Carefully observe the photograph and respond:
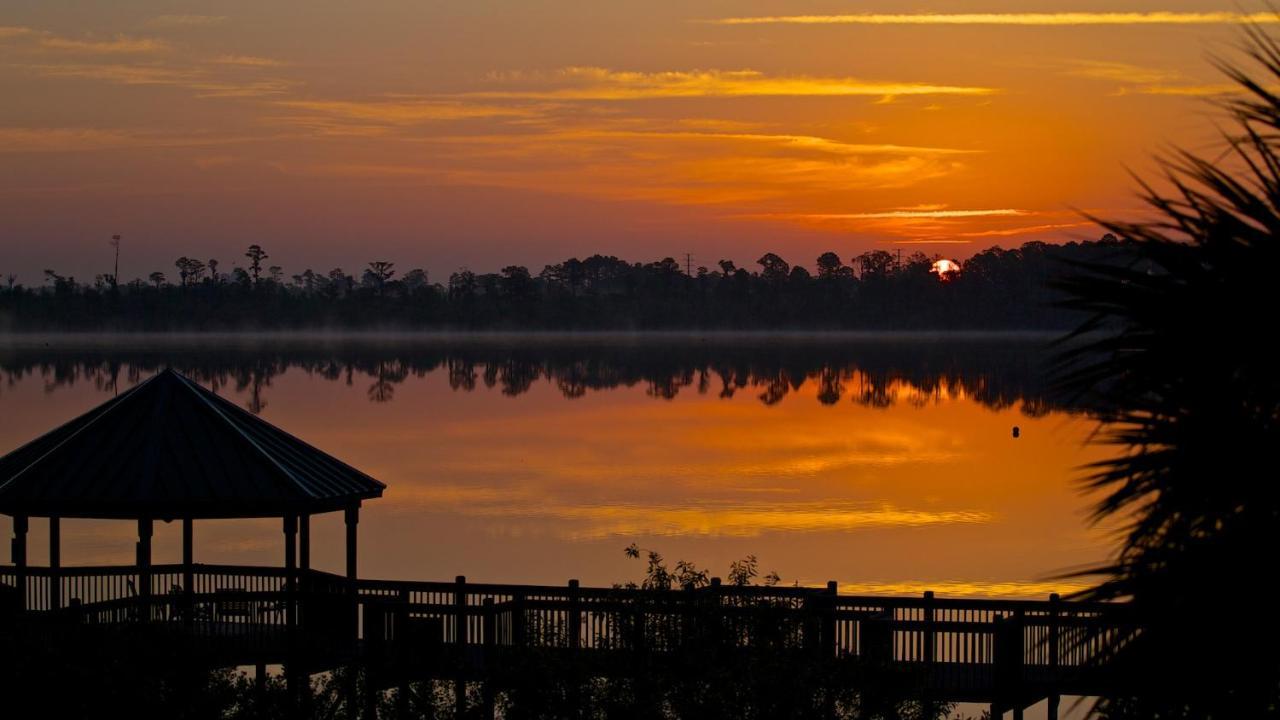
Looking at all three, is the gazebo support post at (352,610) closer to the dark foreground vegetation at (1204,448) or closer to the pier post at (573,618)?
the pier post at (573,618)

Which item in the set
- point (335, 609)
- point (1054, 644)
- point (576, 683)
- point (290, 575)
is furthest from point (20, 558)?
point (1054, 644)

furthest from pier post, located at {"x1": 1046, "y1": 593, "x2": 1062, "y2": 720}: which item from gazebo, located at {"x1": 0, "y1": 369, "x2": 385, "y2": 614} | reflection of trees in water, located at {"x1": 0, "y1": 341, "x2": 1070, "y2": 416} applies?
reflection of trees in water, located at {"x1": 0, "y1": 341, "x2": 1070, "y2": 416}

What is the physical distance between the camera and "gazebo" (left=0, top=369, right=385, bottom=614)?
2180 cm

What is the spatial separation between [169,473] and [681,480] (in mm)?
43095

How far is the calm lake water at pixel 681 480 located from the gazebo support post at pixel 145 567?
1476 cm

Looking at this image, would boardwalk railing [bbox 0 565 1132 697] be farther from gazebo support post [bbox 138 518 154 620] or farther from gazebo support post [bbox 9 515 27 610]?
gazebo support post [bbox 9 515 27 610]

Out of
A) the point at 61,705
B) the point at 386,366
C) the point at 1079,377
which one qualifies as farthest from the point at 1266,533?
the point at 386,366

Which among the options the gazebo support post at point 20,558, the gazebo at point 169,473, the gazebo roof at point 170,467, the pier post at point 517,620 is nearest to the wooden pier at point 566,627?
the pier post at point 517,620

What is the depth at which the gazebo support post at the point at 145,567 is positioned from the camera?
2211 centimetres

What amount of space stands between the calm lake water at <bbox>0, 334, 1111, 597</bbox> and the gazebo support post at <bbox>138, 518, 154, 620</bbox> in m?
14.8

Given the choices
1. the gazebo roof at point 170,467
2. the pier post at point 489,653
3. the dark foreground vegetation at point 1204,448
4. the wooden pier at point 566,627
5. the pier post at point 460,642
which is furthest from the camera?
the gazebo roof at point 170,467

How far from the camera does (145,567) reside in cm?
2261

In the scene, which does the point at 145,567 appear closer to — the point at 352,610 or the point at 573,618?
the point at 352,610

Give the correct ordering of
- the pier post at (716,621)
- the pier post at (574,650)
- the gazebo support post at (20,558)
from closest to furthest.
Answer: the pier post at (574,650), the pier post at (716,621), the gazebo support post at (20,558)
